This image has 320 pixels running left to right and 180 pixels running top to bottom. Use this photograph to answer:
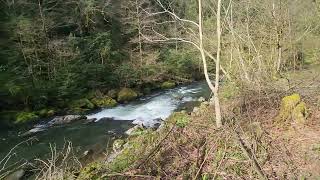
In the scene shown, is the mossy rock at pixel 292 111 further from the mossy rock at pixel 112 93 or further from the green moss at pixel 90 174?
the mossy rock at pixel 112 93

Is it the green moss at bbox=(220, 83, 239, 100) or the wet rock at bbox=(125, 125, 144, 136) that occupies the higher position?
the green moss at bbox=(220, 83, 239, 100)

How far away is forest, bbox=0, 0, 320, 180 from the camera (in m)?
8.18

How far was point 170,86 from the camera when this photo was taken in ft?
102

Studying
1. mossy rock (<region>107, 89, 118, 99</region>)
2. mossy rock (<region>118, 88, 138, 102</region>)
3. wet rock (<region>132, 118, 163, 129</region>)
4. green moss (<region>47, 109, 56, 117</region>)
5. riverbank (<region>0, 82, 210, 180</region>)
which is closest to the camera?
riverbank (<region>0, 82, 210, 180</region>)

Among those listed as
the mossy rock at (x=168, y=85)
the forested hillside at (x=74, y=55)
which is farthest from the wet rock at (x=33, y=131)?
the mossy rock at (x=168, y=85)

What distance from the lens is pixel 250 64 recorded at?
13.3 metres

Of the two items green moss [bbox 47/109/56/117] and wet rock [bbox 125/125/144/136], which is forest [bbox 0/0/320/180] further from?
wet rock [bbox 125/125/144/136]

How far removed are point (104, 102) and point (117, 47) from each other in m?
8.43

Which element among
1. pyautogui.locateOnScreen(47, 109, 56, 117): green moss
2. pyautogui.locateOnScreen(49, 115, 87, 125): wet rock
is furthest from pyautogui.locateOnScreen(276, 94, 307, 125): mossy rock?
pyautogui.locateOnScreen(47, 109, 56, 117): green moss

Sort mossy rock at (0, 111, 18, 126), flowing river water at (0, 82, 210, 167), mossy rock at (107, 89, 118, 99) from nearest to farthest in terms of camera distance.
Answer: flowing river water at (0, 82, 210, 167) < mossy rock at (0, 111, 18, 126) < mossy rock at (107, 89, 118, 99)

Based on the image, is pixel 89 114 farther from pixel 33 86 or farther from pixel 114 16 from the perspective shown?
pixel 114 16

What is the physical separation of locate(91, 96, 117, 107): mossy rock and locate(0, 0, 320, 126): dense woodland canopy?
4.07ft

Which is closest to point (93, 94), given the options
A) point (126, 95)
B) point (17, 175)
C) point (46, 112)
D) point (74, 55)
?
point (126, 95)

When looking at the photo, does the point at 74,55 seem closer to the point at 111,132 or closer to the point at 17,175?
the point at 111,132
